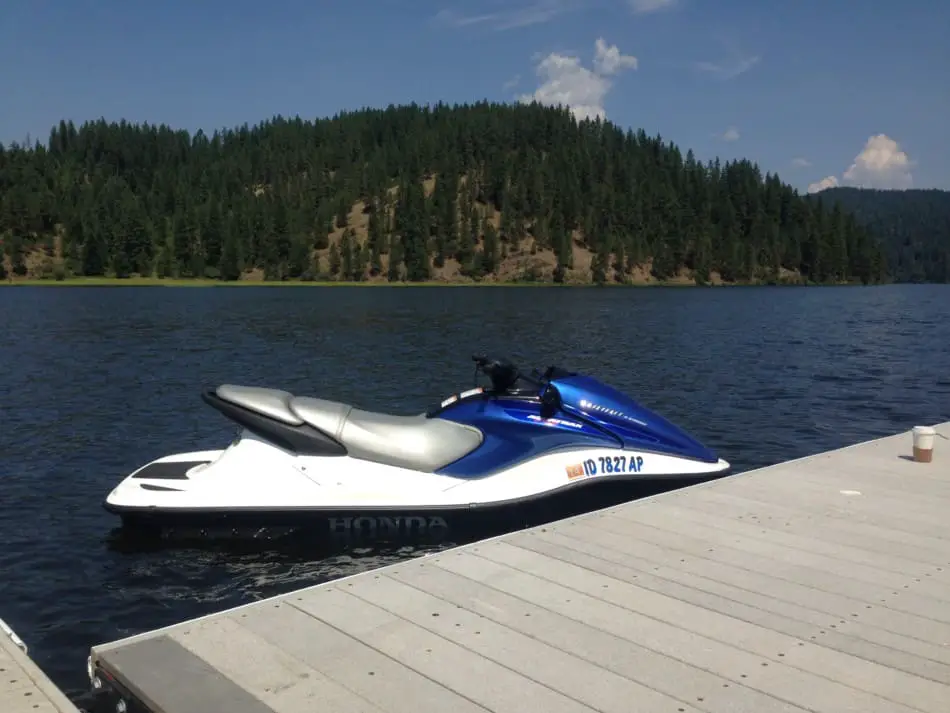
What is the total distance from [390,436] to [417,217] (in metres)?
149

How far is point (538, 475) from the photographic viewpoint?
9.05m

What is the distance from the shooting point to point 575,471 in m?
9.11

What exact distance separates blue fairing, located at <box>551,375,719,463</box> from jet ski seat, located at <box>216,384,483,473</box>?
1.10m

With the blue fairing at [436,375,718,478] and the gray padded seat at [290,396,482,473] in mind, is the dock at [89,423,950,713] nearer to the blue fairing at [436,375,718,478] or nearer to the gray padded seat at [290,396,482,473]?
the blue fairing at [436,375,718,478]

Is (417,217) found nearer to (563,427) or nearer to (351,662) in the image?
(563,427)

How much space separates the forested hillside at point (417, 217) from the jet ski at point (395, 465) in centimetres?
13275

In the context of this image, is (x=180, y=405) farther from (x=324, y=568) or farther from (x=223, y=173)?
(x=223, y=173)

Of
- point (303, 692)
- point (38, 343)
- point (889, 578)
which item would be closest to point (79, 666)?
point (303, 692)

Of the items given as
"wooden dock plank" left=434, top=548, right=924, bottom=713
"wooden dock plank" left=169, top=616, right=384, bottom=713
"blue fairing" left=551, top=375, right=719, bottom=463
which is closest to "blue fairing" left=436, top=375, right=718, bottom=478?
"blue fairing" left=551, top=375, right=719, bottom=463

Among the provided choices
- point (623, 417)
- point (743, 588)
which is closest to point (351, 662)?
point (743, 588)

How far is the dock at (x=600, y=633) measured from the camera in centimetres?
418

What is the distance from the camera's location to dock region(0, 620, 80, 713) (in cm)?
401

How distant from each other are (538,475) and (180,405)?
12894mm

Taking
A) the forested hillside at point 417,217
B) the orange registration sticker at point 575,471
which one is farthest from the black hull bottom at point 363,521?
the forested hillside at point 417,217
